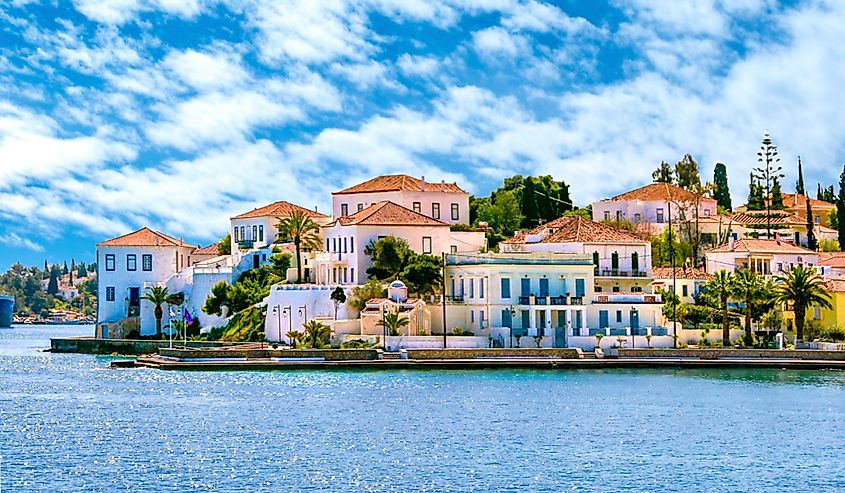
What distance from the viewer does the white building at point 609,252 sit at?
8200 cm

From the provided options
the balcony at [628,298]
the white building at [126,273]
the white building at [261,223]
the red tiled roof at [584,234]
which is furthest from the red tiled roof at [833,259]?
the white building at [126,273]

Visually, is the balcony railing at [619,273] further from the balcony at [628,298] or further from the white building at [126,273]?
the white building at [126,273]

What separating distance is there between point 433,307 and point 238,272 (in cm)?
1630

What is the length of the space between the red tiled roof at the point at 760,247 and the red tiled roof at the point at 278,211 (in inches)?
968

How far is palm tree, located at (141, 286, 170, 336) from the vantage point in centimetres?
8925

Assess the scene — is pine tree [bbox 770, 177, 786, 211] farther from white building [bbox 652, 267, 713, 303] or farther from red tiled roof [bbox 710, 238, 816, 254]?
white building [bbox 652, 267, 713, 303]

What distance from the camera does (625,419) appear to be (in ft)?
169

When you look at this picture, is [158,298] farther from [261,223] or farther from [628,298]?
[628,298]

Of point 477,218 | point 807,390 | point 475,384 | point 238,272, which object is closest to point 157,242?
point 238,272

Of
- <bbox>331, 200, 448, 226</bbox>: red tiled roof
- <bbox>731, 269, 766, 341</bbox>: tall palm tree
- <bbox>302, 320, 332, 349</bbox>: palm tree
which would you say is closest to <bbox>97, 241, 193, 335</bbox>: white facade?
<bbox>331, 200, 448, 226</bbox>: red tiled roof

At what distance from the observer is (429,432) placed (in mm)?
47938

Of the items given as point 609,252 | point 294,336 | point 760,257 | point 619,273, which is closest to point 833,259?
point 760,257

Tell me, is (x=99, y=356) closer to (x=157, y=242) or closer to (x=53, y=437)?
(x=157, y=242)

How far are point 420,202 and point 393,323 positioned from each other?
70.2 ft
